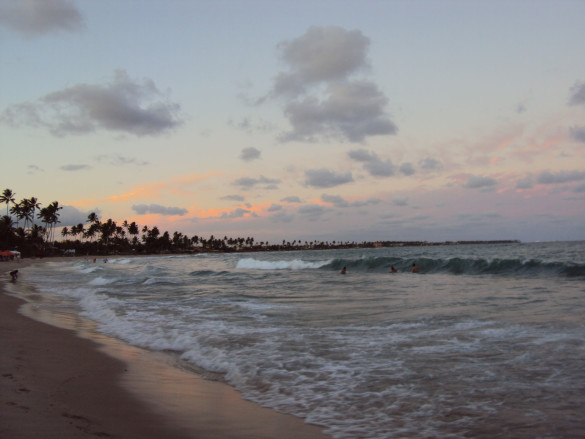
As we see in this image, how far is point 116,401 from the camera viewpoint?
185 inches

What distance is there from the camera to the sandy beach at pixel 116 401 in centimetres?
385

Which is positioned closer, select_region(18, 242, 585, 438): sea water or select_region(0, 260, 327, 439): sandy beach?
select_region(0, 260, 327, 439): sandy beach

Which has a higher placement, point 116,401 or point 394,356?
point 116,401

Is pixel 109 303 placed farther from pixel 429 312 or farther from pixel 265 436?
pixel 265 436

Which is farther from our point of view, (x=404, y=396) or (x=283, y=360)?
(x=283, y=360)

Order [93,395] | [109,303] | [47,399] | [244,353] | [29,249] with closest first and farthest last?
[47,399], [93,395], [244,353], [109,303], [29,249]

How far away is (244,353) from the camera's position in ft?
24.4

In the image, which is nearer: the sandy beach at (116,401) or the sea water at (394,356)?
the sandy beach at (116,401)

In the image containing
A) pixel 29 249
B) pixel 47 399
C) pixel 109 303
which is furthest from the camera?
pixel 29 249

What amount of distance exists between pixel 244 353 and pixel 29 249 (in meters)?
123

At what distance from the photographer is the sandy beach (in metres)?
3.85

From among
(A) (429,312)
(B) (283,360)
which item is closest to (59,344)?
(B) (283,360)

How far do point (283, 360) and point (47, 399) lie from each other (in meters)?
3.51

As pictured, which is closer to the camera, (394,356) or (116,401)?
(116,401)
